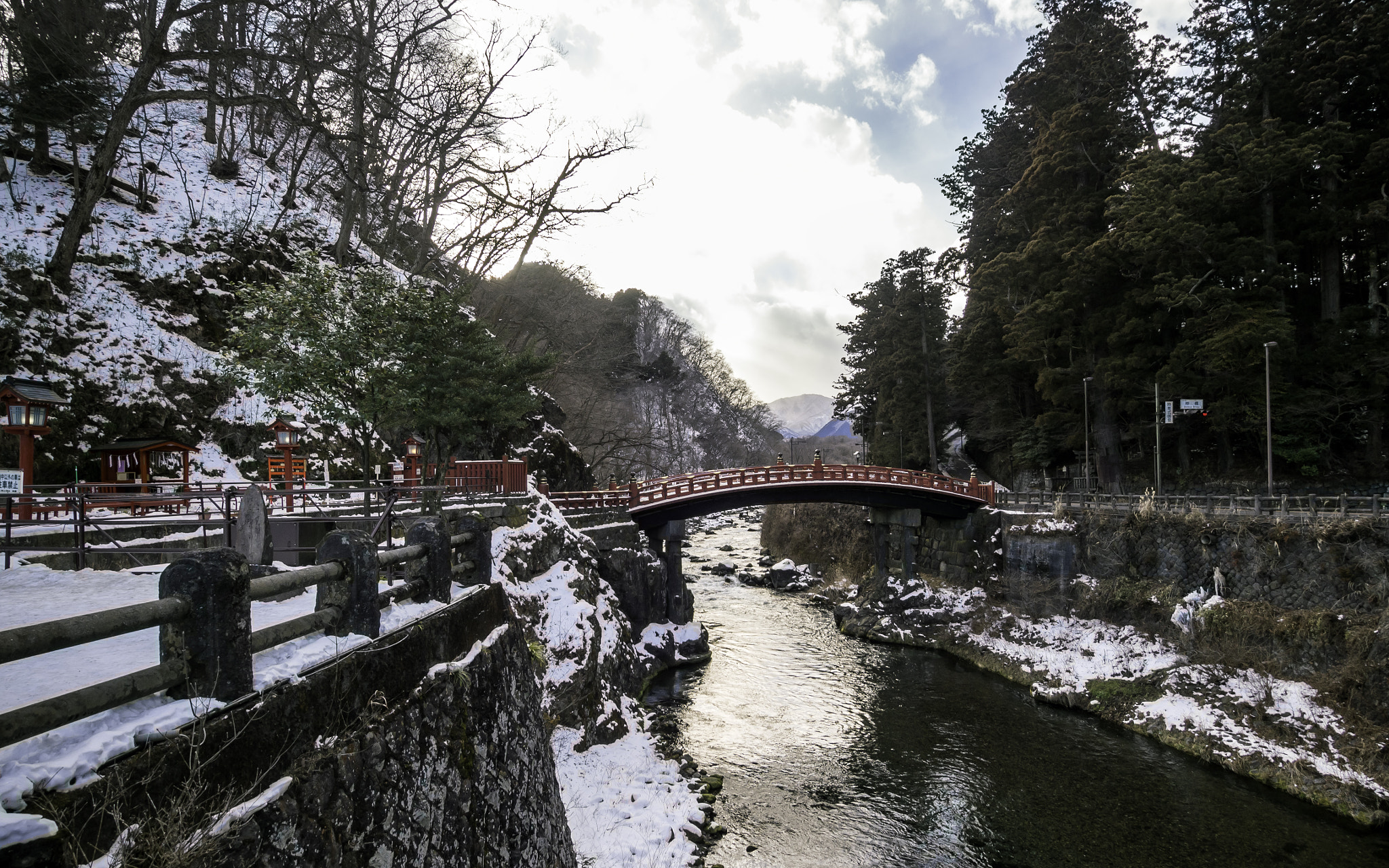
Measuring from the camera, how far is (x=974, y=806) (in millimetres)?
14703

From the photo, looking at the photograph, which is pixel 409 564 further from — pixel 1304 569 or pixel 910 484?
pixel 910 484

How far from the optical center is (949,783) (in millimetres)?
15758

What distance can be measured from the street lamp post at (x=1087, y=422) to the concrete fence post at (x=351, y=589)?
108ft

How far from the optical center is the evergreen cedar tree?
2616 centimetres

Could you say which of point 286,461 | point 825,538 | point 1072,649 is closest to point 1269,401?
point 1072,649

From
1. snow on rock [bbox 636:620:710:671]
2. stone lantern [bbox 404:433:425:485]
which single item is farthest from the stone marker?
snow on rock [bbox 636:620:710:671]

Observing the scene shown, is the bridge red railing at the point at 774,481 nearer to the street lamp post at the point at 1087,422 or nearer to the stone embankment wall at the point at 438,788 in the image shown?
the street lamp post at the point at 1087,422

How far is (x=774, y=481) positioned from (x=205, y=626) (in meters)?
26.7

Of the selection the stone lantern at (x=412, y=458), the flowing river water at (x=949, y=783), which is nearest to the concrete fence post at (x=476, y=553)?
the flowing river water at (x=949, y=783)

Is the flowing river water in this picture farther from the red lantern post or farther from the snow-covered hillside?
the snow-covered hillside

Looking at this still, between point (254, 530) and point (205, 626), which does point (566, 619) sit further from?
point (205, 626)

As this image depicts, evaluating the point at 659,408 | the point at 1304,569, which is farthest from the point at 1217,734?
the point at 659,408

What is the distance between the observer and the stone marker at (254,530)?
7555 millimetres

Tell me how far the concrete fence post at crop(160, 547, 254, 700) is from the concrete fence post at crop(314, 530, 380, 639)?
1284 mm
